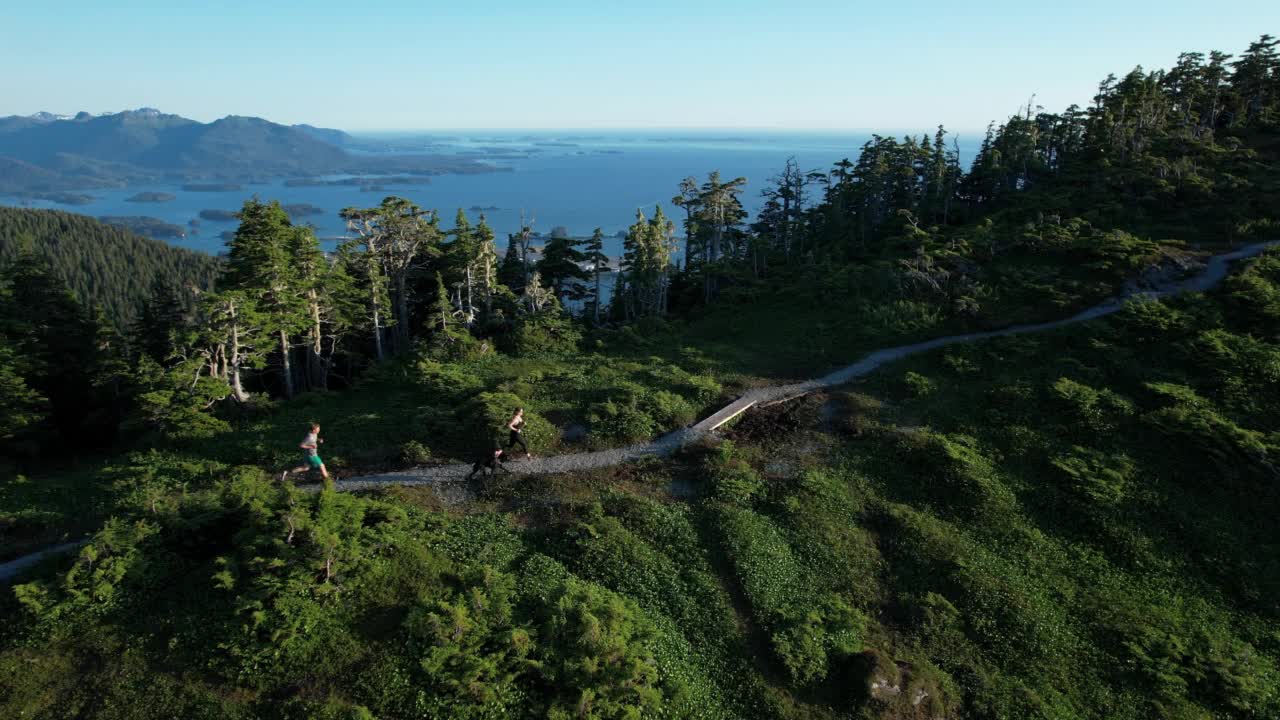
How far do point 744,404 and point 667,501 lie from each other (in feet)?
27.0

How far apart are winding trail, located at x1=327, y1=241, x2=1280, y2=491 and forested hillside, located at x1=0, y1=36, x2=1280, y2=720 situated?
58 centimetres

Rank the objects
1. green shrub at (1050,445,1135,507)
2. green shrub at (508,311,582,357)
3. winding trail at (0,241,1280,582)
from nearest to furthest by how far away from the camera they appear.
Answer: winding trail at (0,241,1280,582) → green shrub at (1050,445,1135,507) → green shrub at (508,311,582,357)

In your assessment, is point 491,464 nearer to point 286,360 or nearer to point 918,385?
point 918,385

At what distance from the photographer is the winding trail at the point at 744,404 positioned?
21.6 meters

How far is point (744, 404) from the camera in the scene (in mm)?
28266

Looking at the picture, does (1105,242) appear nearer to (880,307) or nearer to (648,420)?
(880,307)

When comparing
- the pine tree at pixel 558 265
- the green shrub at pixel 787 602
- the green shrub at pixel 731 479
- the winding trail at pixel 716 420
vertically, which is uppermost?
the pine tree at pixel 558 265

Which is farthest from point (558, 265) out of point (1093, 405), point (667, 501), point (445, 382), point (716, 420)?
point (1093, 405)

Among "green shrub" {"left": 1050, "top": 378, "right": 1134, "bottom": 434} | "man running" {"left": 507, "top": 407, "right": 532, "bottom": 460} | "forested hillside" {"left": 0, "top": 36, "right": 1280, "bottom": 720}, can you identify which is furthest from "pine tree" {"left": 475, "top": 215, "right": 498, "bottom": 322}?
"green shrub" {"left": 1050, "top": 378, "right": 1134, "bottom": 434}

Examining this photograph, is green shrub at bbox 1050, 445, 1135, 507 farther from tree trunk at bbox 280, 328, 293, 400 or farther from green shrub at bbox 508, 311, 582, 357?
tree trunk at bbox 280, 328, 293, 400

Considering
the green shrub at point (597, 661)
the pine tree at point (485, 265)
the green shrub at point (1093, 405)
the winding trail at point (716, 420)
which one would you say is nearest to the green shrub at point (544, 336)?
the pine tree at point (485, 265)

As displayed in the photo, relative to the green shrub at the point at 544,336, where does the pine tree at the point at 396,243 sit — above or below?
above

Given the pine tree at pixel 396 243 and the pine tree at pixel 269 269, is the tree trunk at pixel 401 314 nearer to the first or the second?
the pine tree at pixel 396 243

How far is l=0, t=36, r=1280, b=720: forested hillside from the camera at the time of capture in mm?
14469
